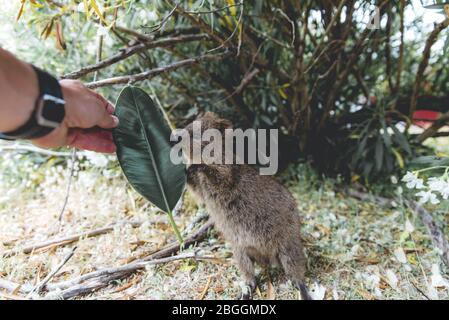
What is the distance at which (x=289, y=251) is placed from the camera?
1.18 meters

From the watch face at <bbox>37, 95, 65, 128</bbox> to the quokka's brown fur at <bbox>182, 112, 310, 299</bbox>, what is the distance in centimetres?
54

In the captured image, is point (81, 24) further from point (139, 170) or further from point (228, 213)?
point (228, 213)

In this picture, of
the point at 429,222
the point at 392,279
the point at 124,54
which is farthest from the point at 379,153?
the point at 124,54

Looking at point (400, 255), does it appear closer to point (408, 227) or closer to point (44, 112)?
point (408, 227)

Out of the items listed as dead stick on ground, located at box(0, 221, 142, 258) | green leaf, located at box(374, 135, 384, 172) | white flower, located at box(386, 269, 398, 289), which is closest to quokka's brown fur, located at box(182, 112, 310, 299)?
white flower, located at box(386, 269, 398, 289)

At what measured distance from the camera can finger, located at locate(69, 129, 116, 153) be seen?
1088 mm

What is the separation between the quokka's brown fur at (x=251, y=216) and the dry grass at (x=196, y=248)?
7cm

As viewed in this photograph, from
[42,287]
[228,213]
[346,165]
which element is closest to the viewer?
[42,287]

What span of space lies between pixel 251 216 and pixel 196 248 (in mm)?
277

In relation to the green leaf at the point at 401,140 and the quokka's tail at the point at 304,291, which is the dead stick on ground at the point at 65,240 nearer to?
the quokka's tail at the point at 304,291

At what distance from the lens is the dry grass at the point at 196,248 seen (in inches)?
46.0
